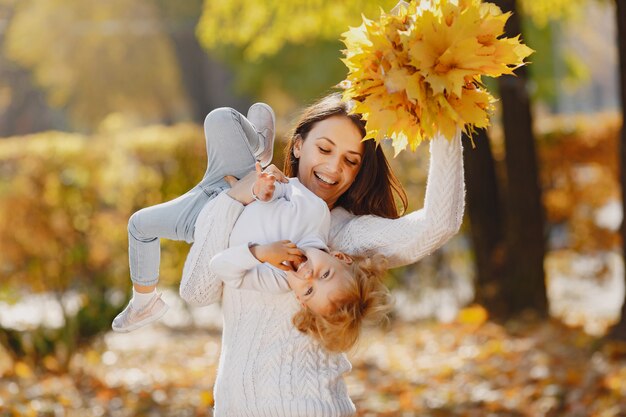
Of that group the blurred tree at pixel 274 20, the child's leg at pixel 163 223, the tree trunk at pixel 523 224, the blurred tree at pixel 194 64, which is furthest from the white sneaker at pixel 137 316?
the blurred tree at pixel 194 64

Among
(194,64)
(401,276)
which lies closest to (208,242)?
(401,276)

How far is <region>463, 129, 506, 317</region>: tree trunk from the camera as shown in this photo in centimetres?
961

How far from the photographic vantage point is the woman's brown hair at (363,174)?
3.46 metres

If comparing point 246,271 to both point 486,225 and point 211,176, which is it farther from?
point 486,225

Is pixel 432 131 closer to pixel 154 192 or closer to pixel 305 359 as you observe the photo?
pixel 305 359

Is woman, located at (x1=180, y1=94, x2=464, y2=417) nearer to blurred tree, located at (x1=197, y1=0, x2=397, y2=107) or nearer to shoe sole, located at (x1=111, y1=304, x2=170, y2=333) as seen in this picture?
shoe sole, located at (x1=111, y1=304, x2=170, y2=333)

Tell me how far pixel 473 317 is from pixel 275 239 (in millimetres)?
6692

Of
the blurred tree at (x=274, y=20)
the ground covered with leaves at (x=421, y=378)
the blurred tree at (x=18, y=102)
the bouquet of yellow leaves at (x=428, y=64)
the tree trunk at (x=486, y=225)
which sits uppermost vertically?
the blurred tree at (x=18, y=102)

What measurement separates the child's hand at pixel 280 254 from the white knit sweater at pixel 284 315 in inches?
7.6

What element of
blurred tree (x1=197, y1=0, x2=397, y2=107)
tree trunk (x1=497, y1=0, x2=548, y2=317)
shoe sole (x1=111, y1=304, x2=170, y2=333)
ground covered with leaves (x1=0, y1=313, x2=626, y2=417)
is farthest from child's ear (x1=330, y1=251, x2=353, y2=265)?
tree trunk (x1=497, y1=0, x2=548, y2=317)

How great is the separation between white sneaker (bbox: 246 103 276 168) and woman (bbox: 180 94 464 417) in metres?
0.15

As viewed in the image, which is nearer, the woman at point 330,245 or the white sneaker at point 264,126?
the woman at point 330,245

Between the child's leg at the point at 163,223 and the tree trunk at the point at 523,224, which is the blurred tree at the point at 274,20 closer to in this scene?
the tree trunk at the point at 523,224

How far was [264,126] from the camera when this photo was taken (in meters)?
3.54
